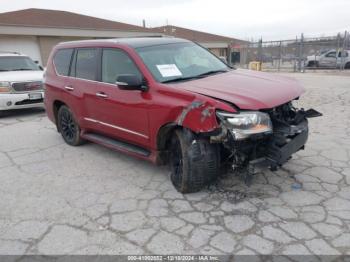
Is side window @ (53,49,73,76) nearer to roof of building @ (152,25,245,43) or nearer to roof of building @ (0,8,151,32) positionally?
roof of building @ (0,8,151,32)

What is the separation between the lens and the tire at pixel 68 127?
18.3ft

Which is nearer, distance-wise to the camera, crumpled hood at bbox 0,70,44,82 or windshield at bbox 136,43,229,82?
windshield at bbox 136,43,229,82

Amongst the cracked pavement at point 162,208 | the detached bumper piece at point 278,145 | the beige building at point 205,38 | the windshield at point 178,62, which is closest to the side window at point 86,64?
the windshield at point 178,62

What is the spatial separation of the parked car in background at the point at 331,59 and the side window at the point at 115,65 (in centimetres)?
1923

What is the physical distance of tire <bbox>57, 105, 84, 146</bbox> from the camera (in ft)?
18.3

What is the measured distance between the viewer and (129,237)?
9.96 feet

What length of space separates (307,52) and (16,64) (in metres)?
21.2

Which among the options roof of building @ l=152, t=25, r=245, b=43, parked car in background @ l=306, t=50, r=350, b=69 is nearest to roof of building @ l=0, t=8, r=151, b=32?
roof of building @ l=152, t=25, r=245, b=43

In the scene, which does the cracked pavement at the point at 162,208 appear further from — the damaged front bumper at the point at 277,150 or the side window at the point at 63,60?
the side window at the point at 63,60

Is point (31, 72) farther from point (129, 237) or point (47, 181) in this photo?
point (129, 237)

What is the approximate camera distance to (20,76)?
8.48 m

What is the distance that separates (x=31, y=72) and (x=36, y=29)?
Answer: 13005mm

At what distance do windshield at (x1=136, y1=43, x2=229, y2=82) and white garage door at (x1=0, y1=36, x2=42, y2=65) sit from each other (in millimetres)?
17843

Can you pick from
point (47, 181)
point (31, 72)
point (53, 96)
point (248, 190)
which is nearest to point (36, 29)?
point (31, 72)
